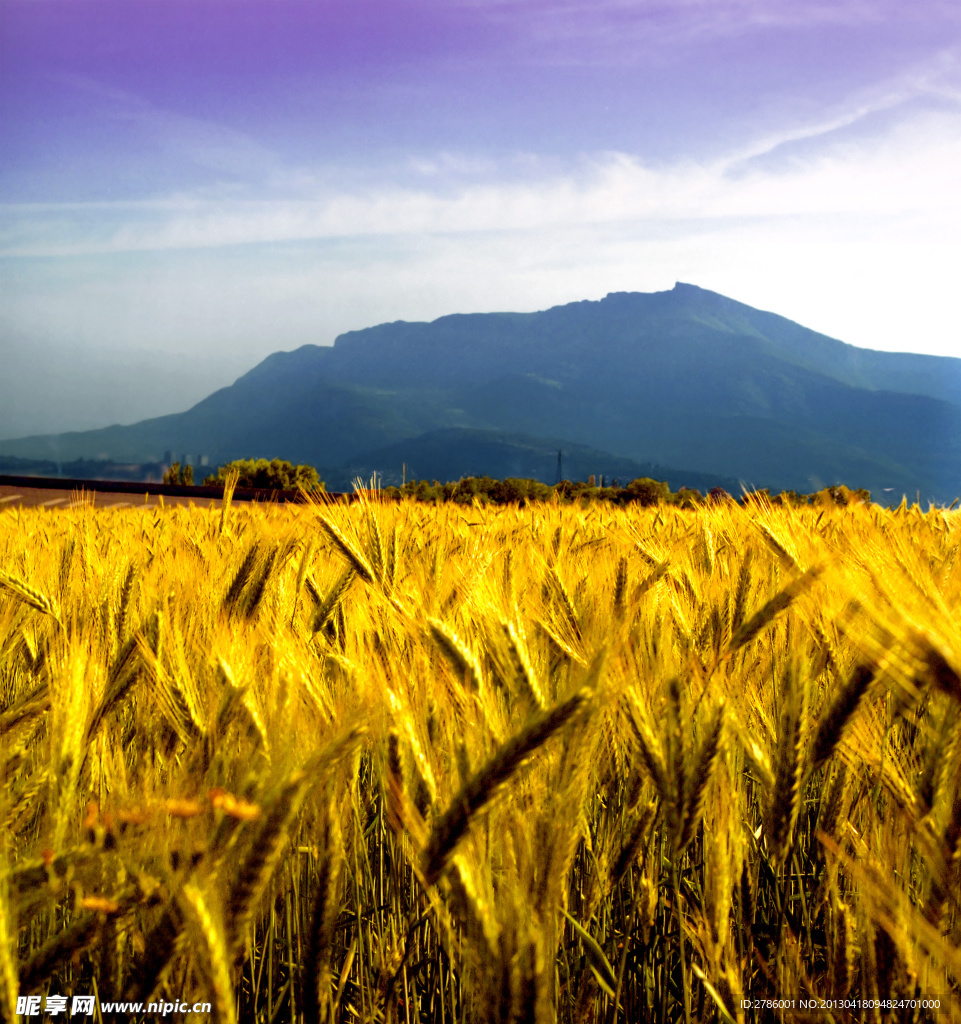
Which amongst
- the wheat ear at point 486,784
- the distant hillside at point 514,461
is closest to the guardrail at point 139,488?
the wheat ear at point 486,784

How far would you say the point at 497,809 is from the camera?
834 mm

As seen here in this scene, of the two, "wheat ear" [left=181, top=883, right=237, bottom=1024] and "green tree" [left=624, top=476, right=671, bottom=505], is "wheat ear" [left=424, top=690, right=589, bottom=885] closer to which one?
"wheat ear" [left=181, top=883, right=237, bottom=1024]

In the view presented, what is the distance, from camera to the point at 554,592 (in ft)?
5.56

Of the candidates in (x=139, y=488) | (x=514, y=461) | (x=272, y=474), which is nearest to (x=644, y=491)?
(x=272, y=474)

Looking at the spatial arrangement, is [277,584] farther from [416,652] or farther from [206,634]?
[416,652]

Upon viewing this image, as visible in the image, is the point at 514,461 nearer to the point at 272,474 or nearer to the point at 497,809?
the point at 272,474

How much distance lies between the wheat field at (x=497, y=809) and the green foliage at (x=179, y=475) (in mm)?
18834

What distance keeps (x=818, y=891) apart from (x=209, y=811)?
0.91 meters

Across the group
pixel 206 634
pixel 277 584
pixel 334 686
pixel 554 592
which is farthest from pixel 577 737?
pixel 277 584

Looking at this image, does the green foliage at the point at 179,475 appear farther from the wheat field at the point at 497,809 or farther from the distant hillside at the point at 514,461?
the distant hillside at the point at 514,461

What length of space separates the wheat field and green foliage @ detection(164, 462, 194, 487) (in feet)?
61.8

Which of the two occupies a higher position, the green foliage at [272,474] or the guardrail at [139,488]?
the green foliage at [272,474]

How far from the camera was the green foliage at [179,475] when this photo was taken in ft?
63.2

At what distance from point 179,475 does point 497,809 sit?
20894 mm
